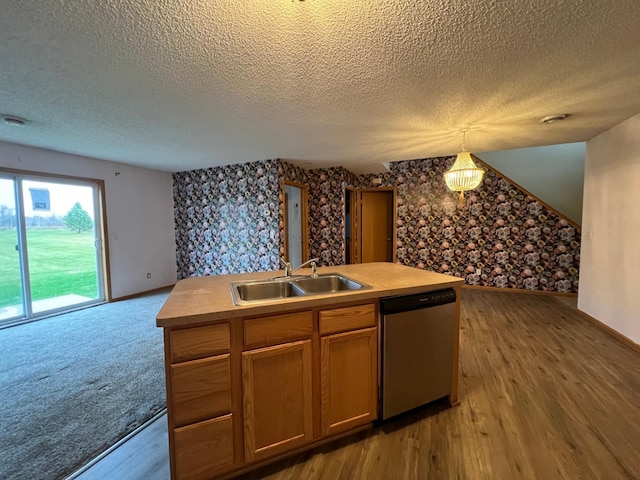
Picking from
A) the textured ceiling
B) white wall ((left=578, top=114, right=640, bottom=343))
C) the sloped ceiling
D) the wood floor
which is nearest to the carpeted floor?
the wood floor

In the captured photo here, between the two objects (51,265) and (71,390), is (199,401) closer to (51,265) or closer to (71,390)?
(71,390)

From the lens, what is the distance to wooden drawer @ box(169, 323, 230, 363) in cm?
121

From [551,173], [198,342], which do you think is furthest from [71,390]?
[551,173]

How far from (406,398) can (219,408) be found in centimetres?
114

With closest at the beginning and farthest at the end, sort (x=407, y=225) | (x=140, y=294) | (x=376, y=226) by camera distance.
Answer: (x=140, y=294), (x=407, y=225), (x=376, y=226)

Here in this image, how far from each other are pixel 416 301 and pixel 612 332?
9.66 feet

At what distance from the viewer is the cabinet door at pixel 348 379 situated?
152 cm

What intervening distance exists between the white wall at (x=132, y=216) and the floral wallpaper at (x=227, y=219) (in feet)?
0.72

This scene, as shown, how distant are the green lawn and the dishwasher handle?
466 cm

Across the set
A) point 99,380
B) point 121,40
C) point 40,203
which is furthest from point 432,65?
point 40,203

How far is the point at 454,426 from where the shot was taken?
1.69m

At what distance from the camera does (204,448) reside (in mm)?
1283

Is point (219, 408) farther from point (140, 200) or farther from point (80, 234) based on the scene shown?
point (140, 200)

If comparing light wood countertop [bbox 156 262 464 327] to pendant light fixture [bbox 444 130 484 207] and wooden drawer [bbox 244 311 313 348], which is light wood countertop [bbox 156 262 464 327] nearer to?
wooden drawer [bbox 244 311 313 348]
